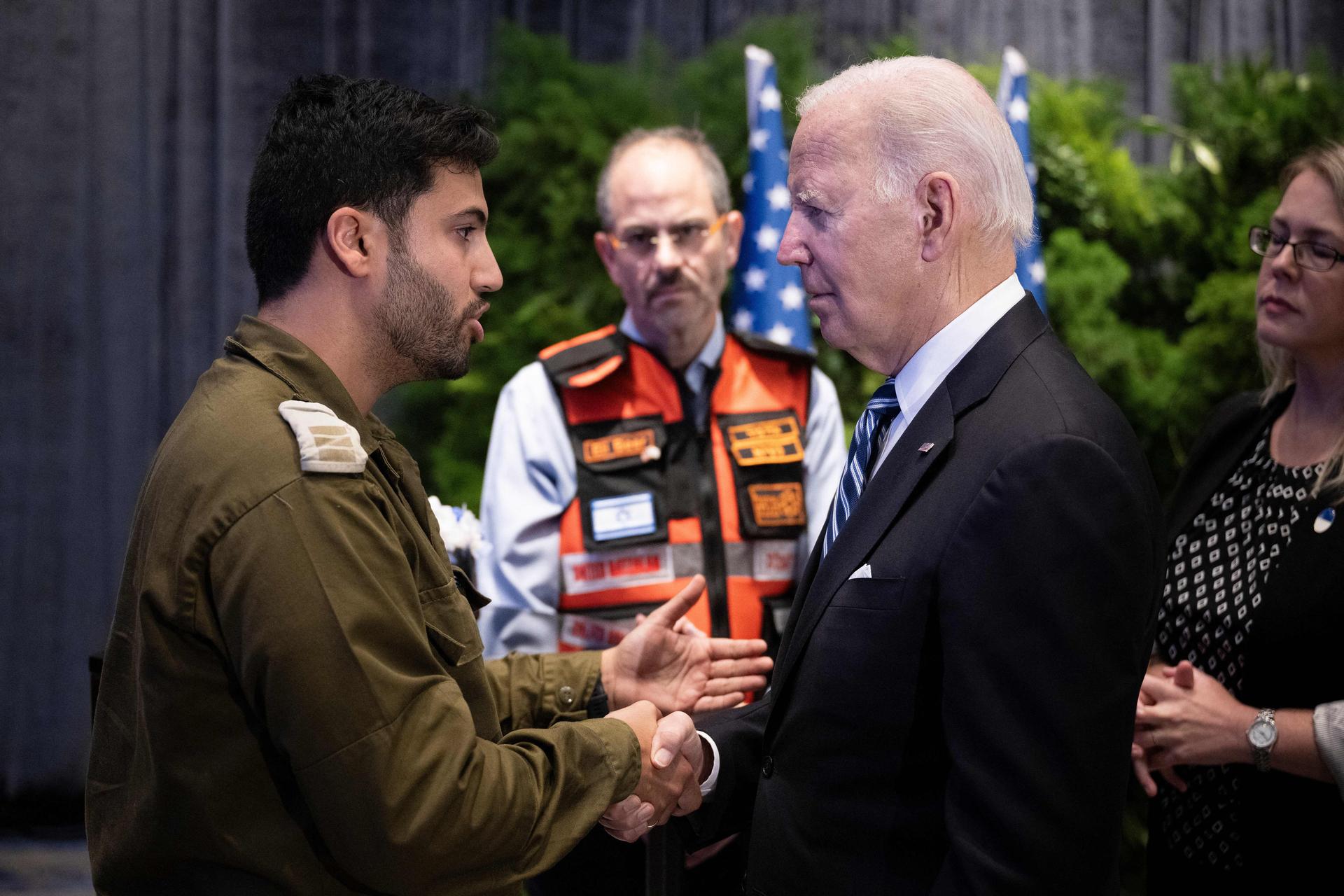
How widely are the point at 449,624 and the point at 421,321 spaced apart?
0.41 meters

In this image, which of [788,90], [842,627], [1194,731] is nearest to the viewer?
[842,627]

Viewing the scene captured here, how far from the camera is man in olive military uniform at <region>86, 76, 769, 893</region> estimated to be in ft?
4.20

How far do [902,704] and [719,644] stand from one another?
85 cm

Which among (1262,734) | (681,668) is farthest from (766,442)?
(1262,734)

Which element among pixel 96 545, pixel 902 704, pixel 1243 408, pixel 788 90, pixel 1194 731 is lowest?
pixel 96 545

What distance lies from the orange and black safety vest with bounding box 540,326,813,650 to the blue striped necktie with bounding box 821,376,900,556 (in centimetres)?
89

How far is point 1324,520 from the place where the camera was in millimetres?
1967

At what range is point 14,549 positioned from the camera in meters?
4.45

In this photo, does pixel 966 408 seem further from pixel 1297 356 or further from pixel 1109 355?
pixel 1109 355

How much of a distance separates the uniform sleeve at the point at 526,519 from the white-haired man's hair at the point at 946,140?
4.18 feet

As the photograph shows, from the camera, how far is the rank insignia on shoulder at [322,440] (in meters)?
1.34

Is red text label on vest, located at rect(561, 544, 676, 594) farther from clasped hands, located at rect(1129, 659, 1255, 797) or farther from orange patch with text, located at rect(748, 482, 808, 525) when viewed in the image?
clasped hands, located at rect(1129, 659, 1255, 797)

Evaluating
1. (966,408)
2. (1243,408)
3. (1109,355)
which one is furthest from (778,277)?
(966,408)

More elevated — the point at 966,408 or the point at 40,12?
the point at 40,12
